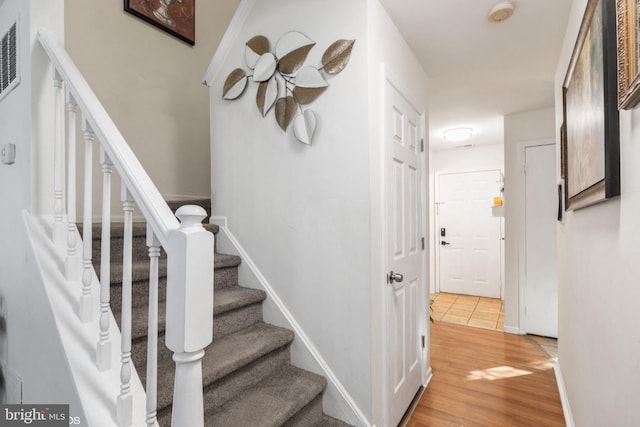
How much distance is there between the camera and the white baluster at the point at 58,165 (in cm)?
124

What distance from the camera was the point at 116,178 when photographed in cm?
240

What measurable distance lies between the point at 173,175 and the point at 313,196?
61.4 inches

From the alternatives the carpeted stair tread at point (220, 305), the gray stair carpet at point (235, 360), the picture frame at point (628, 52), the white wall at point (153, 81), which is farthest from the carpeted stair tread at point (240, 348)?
the picture frame at point (628, 52)

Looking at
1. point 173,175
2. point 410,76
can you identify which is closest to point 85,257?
point 173,175

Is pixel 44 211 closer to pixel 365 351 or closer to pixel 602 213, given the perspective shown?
pixel 365 351

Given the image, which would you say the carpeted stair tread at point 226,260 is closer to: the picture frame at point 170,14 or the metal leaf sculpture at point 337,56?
the metal leaf sculpture at point 337,56

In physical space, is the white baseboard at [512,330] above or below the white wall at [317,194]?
below

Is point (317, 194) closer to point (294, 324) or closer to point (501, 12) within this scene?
point (294, 324)

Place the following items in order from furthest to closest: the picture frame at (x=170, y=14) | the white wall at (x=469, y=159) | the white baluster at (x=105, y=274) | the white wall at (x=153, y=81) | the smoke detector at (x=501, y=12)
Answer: the white wall at (x=469, y=159)
the picture frame at (x=170, y=14)
the white wall at (x=153, y=81)
the smoke detector at (x=501, y=12)
the white baluster at (x=105, y=274)

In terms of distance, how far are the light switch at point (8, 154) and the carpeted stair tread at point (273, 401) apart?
1.38 m

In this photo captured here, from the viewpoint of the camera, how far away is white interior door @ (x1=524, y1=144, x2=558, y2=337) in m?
3.30

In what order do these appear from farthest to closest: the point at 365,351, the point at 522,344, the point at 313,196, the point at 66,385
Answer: the point at 522,344, the point at 313,196, the point at 365,351, the point at 66,385

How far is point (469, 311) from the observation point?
4.22 meters

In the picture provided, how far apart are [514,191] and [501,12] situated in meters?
2.22
